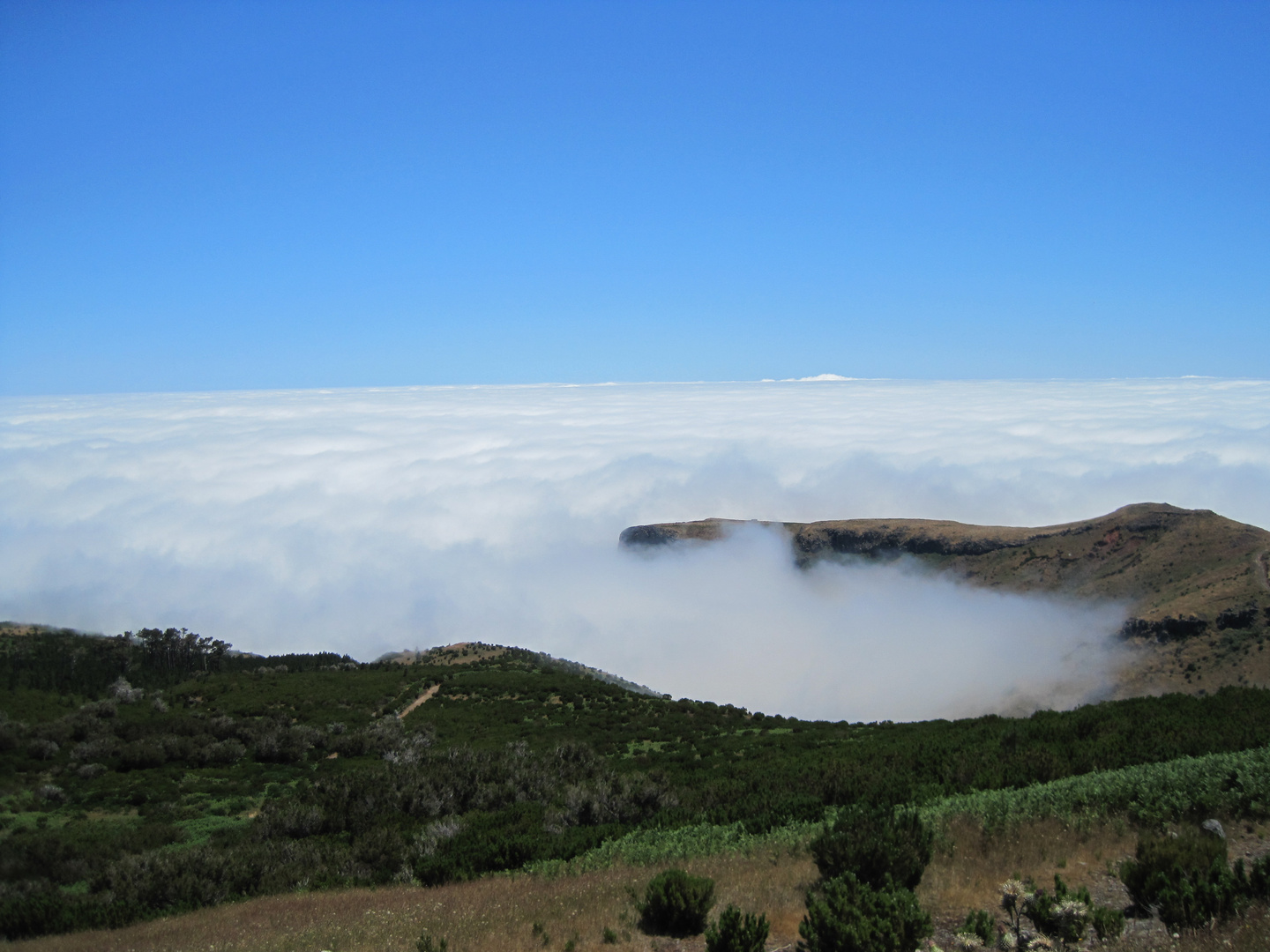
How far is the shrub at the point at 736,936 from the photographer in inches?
273

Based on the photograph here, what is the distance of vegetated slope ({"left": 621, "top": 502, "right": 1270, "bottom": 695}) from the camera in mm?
48156

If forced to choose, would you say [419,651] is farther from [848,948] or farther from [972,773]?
[848,948]

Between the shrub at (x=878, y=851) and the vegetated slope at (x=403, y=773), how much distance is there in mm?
3505

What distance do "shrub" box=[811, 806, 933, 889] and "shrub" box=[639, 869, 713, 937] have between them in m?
1.51

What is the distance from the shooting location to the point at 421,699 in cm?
3950

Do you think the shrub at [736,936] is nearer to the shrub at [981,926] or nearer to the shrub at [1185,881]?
the shrub at [981,926]

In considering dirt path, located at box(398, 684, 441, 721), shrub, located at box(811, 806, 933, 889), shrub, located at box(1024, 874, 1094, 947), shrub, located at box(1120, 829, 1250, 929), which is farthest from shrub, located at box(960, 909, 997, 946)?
dirt path, located at box(398, 684, 441, 721)

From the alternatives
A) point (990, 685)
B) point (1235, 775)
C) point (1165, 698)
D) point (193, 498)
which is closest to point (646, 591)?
point (990, 685)

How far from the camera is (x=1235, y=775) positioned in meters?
10.8

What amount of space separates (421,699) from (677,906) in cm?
3391

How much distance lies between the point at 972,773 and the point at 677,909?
973 cm

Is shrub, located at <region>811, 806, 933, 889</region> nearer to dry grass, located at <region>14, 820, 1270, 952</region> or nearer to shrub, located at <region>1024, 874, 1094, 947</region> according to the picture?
dry grass, located at <region>14, 820, 1270, 952</region>

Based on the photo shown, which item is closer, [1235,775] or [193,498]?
[1235,775]

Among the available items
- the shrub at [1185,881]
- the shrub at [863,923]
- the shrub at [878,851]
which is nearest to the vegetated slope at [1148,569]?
the shrub at [1185,881]
